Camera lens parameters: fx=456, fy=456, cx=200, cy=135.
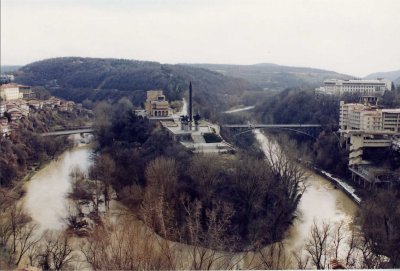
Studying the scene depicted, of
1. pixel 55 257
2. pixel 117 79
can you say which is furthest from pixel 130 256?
pixel 117 79

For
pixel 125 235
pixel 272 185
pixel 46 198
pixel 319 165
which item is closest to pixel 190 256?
pixel 125 235

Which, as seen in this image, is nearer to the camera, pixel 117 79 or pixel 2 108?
pixel 2 108

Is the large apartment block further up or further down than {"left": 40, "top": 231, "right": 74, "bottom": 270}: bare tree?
further up

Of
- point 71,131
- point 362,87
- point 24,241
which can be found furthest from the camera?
point 71,131

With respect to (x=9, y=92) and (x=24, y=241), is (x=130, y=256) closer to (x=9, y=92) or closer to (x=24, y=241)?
(x=24, y=241)

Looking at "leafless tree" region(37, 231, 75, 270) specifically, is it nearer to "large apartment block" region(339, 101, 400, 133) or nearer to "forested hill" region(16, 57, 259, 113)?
"large apartment block" region(339, 101, 400, 133)

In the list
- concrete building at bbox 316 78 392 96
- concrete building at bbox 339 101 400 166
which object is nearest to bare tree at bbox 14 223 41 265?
concrete building at bbox 339 101 400 166

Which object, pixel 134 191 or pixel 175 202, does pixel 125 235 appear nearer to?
pixel 175 202
